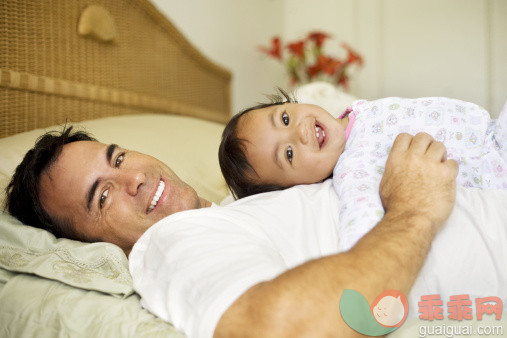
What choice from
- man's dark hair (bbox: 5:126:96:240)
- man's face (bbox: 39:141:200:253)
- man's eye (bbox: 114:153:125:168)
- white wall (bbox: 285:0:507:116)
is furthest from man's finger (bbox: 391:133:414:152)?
white wall (bbox: 285:0:507:116)

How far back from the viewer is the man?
595mm

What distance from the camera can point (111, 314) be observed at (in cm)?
78

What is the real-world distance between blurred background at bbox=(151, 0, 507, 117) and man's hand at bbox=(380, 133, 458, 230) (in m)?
1.93

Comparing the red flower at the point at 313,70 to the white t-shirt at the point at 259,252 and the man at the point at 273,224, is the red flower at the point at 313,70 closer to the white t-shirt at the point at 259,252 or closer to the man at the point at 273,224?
the man at the point at 273,224

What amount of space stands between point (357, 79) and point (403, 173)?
9.28 ft

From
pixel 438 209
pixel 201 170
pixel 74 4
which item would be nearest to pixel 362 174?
pixel 438 209

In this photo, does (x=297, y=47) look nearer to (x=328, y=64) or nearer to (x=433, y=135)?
(x=328, y=64)

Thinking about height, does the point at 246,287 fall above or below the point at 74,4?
below

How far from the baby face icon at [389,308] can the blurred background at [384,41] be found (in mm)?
2209

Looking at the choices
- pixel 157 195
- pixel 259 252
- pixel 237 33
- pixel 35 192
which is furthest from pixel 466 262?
pixel 237 33

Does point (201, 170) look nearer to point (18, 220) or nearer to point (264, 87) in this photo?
point (18, 220)

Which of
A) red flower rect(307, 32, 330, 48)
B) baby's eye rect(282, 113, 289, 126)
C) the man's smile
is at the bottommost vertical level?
the man's smile

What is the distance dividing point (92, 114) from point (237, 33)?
5.19 feet

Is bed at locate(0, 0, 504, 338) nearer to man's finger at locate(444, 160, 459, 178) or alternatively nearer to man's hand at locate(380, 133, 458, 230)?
man's hand at locate(380, 133, 458, 230)
